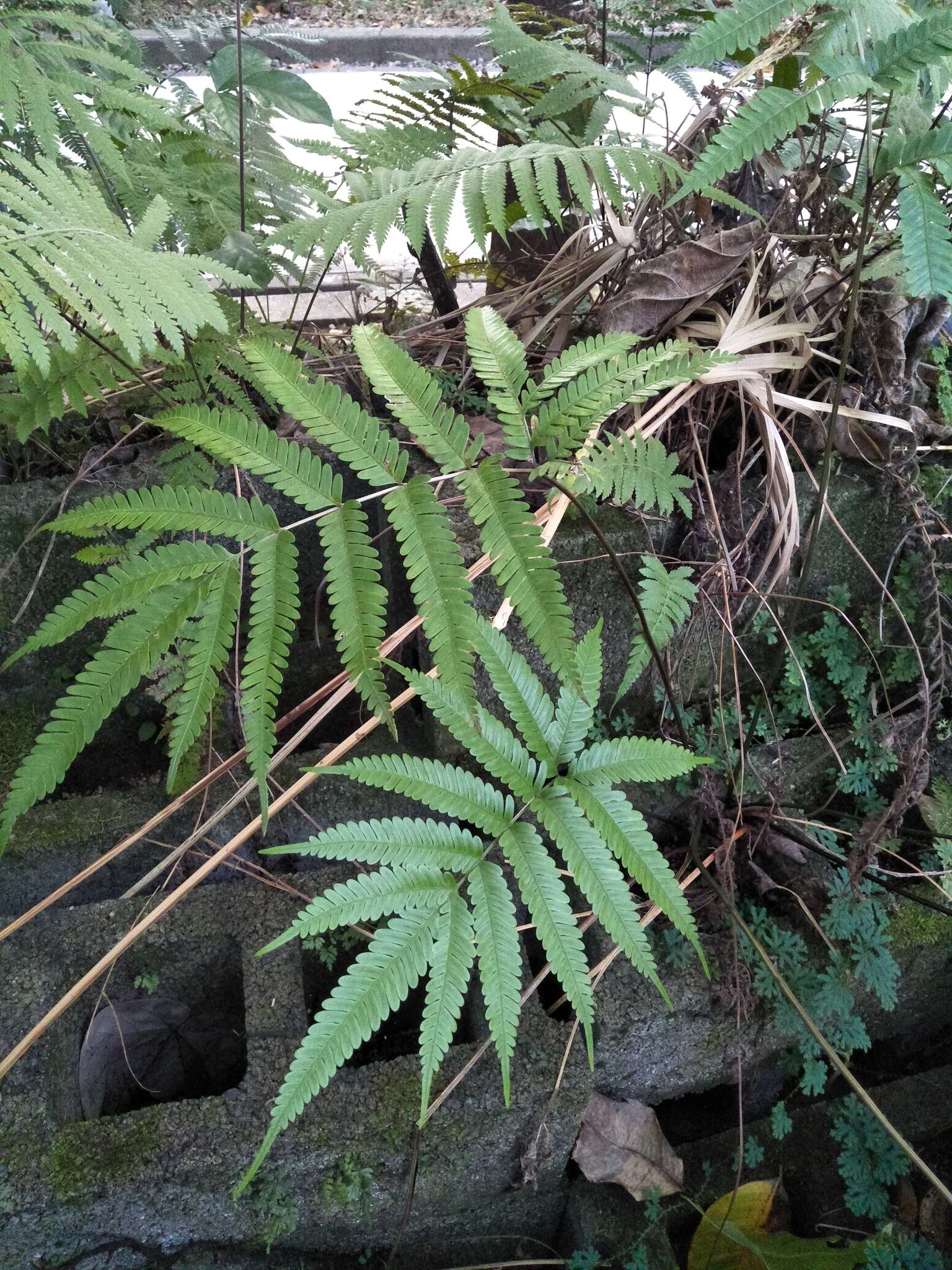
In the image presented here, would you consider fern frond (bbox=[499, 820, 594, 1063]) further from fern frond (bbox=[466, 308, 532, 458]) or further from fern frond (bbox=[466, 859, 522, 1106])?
fern frond (bbox=[466, 308, 532, 458])

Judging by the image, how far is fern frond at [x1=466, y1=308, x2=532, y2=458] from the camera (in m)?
1.52

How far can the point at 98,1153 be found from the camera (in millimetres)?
1666

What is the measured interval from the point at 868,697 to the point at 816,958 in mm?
689

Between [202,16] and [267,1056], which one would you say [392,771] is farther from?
[202,16]

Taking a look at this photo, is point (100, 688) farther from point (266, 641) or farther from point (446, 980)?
point (446, 980)

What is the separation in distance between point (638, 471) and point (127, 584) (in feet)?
3.28

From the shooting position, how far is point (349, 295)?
11.2 ft

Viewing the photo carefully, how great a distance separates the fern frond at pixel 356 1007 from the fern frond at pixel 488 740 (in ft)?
0.94

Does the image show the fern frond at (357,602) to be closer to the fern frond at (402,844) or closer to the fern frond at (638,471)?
the fern frond at (402,844)

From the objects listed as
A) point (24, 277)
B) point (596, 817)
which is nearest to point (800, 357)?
point (596, 817)

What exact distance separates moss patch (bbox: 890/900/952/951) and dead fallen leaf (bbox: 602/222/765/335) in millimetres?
1523

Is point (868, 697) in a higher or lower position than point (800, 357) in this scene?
lower

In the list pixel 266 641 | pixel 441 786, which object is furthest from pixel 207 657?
pixel 441 786

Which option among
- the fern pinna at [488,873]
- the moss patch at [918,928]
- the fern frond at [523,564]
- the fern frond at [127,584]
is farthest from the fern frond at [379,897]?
the moss patch at [918,928]
